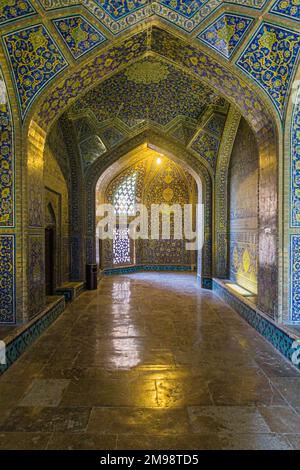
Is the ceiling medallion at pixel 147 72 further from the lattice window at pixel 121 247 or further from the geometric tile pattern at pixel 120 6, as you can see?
the lattice window at pixel 121 247

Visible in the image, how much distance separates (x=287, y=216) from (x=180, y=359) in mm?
2242

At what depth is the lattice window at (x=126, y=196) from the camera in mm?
11742

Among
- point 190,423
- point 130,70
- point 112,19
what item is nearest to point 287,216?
point 190,423

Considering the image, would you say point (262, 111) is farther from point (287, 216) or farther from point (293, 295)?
point (293, 295)

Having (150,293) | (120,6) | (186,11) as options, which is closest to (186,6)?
(186,11)

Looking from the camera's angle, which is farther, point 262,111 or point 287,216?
point 262,111

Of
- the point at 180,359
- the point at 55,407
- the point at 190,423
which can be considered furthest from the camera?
the point at 180,359

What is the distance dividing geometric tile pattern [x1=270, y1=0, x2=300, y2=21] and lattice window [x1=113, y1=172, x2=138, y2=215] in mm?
8404

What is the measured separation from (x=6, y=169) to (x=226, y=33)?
10.6ft

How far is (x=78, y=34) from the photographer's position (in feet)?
13.4

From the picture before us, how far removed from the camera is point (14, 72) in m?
3.99

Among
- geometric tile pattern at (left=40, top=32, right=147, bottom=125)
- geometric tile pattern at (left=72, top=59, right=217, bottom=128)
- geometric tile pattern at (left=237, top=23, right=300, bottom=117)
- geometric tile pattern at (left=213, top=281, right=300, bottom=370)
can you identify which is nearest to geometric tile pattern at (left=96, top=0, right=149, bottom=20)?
geometric tile pattern at (left=40, top=32, right=147, bottom=125)

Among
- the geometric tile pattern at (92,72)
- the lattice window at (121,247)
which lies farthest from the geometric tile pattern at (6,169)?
the lattice window at (121,247)
